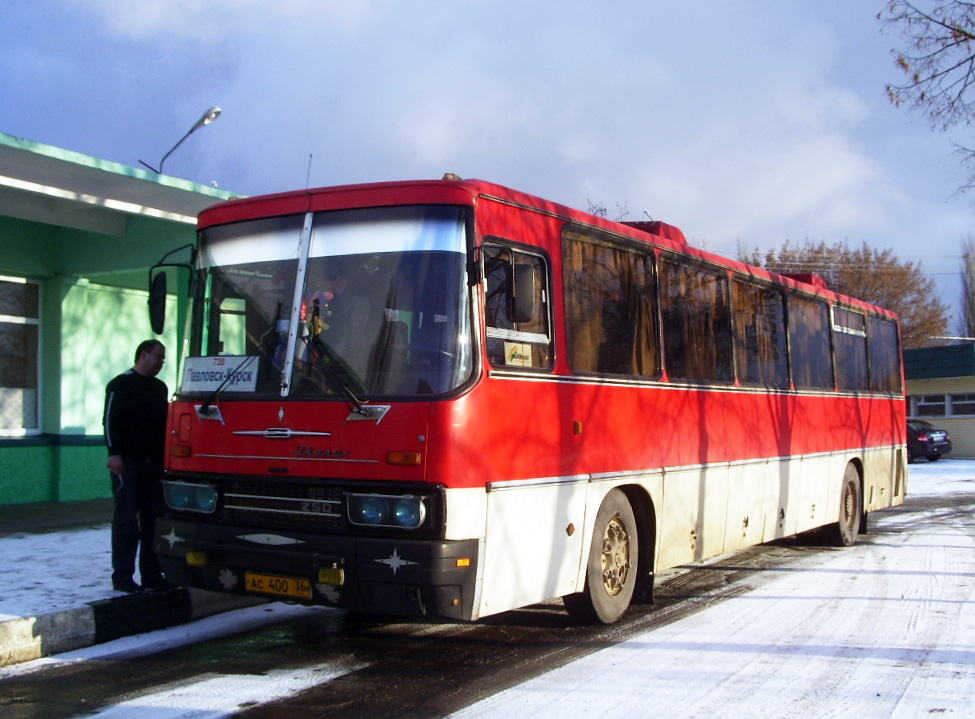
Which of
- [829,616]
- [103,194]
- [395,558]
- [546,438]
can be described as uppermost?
[103,194]

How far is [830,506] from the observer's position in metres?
12.6

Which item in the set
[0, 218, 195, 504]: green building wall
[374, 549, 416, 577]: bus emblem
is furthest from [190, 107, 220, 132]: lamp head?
[374, 549, 416, 577]: bus emblem

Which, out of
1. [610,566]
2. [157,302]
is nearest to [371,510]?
[610,566]

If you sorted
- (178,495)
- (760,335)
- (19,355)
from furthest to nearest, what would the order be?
(19,355), (760,335), (178,495)

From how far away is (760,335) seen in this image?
1095cm

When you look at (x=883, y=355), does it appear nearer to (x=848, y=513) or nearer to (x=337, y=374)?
(x=848, y=513)

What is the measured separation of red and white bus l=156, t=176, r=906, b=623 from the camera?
6164mm

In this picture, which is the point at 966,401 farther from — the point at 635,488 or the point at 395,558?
the point at 395,558

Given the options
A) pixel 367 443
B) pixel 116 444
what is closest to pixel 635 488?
pixel 367 443

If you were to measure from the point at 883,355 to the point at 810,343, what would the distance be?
3.49 meters

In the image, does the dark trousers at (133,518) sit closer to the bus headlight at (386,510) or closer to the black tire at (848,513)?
the bus headlight at (386,510)

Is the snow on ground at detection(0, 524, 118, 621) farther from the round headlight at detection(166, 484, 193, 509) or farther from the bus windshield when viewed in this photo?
the bus windshield

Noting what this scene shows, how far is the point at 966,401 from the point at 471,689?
40.8 meters

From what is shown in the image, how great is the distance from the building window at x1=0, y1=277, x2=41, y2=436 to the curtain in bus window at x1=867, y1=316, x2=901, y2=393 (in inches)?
463
